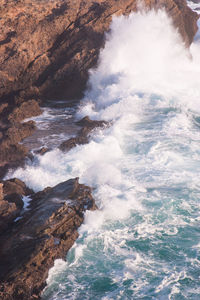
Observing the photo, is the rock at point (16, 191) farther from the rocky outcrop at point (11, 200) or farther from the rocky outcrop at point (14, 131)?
the rocky outcrop at point (14, 131)

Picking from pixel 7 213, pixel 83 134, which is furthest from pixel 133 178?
pixel 83 134

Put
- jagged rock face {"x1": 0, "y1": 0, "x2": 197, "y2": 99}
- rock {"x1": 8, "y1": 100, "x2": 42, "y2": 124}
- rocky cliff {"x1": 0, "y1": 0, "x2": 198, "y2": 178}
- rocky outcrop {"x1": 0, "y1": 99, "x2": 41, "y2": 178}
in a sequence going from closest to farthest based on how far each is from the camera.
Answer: rocky outcrop {"x1": 0, "y1": 99, "x2": 41, "y2": 178}, rock {"x1": 8, "y1": 100, "x2": 42, "y2": 124}, rocky cliff {"x1": 0, "y1": 0, "x2": 198, "y2": 178}, jagged rock face {"x1": 0, "y1": 0, "x2": 197, "y2": 99}

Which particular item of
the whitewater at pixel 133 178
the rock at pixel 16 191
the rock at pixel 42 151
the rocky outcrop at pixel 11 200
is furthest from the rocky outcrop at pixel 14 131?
the rocky outcrop at pixel 11 200

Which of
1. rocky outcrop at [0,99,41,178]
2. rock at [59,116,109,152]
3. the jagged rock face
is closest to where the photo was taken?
rocky outcrop at [0,99,41,178]

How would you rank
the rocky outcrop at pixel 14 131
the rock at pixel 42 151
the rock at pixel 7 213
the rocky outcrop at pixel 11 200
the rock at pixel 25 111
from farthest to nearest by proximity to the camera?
the rock at pixel 25 111
the rock at pixel 42 151
the rocky outcrop at pixel 14 131
the rocky outcrop at pixel 11 200
the rock at pixel 7 213

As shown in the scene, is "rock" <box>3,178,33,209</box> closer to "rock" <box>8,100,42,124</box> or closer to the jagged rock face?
"rock" <box>8,100,42,124</box>

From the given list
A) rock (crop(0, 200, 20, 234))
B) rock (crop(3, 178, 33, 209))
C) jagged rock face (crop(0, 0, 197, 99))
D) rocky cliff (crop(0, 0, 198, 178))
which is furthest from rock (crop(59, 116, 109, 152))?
jagged rock face (crop(0, 0, 197, 99))
